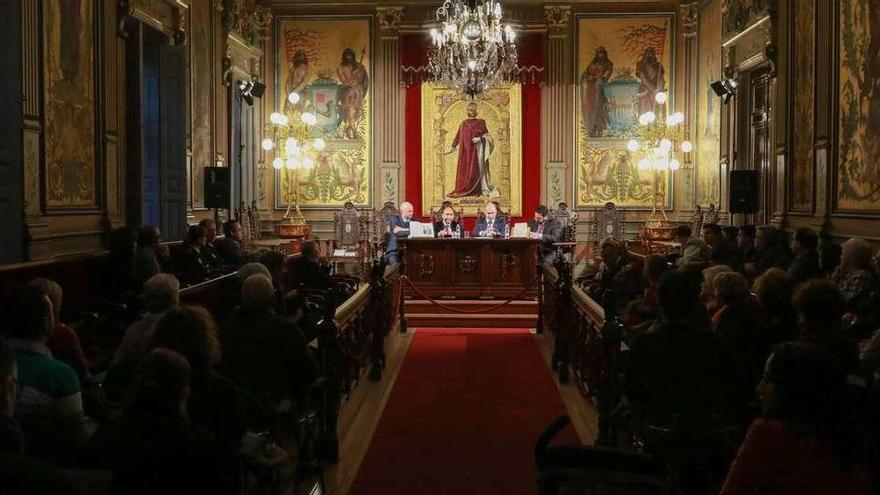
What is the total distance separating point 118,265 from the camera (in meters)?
9.54

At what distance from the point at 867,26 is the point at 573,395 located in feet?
15.8

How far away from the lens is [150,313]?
5109mm

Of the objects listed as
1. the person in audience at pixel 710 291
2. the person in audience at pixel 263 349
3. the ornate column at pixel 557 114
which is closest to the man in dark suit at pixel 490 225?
the ornate column at pixel 557 114

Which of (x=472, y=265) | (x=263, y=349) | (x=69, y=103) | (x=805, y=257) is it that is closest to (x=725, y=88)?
(x=472, y=265)

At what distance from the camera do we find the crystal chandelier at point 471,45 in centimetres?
1318

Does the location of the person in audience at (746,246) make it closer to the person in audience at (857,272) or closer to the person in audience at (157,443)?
the person in audience at (857,272)

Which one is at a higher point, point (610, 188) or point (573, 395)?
point (610, 188)

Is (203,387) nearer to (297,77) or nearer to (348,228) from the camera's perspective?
(348,228)

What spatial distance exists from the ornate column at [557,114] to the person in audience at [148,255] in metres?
10.3

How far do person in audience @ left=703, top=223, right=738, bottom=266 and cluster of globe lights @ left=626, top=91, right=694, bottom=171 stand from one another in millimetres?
5810

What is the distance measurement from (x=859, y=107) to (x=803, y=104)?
73.2 inches

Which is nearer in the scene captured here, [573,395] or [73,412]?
[73,412]

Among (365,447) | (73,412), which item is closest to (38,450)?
(73,412)

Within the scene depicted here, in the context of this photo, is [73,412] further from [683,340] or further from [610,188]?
[610,188]
